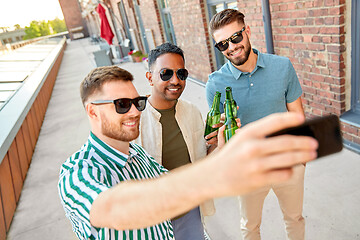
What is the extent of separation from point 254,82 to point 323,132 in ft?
4.34

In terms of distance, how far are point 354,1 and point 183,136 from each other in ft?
7.75

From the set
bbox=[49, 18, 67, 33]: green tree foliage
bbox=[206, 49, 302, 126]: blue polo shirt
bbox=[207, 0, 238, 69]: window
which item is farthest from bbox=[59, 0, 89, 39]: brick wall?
bbox=[206, 49, 302, 126]: blue polo shirt

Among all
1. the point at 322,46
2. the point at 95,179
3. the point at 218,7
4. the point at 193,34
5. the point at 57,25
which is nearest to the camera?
the point at 95,179

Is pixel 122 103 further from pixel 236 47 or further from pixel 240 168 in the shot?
pixel 236 47

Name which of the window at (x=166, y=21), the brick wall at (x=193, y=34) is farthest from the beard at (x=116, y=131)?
the window at (x=166, y=21)

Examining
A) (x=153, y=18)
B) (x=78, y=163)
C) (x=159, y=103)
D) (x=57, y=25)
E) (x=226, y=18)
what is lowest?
(x=159, y=103)

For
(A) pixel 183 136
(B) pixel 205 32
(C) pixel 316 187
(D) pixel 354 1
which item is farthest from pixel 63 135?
(D) pixel 354 1

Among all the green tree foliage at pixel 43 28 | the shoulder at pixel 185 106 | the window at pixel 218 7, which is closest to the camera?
the shoulder at pixel 185 106

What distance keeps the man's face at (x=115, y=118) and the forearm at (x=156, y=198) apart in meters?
0.52

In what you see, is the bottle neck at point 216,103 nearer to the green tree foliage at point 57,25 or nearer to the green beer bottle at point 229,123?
the green beer bottle at point 229,123

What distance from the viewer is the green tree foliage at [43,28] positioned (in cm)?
7856

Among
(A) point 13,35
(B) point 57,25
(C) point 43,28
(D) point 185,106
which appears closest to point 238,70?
(D) point 185,106

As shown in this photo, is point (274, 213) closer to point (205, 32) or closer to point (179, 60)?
point (179, 60)

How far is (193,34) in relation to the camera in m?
6.59
